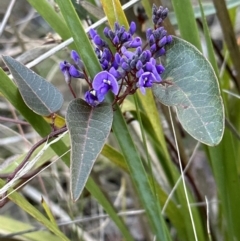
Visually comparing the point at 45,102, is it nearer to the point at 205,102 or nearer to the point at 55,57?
the point at 205,102

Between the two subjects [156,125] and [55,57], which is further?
[55,57]

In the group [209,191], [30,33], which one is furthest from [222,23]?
[30,33]

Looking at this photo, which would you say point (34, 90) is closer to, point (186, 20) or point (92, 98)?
point (92, 98)

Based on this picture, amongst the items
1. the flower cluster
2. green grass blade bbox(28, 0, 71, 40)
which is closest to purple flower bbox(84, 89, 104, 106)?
the flower cluster

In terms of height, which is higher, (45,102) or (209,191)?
(45,102)

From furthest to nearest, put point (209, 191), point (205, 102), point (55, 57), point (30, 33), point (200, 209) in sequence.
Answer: point (30, 33) < point (55, 57) < point (209, 191) < point (200, 209) < point (205, 102)

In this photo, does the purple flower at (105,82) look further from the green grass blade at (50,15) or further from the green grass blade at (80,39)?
the green grass blade at (50,15)

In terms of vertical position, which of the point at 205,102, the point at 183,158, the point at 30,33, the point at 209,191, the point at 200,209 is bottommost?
the point at 209,191
